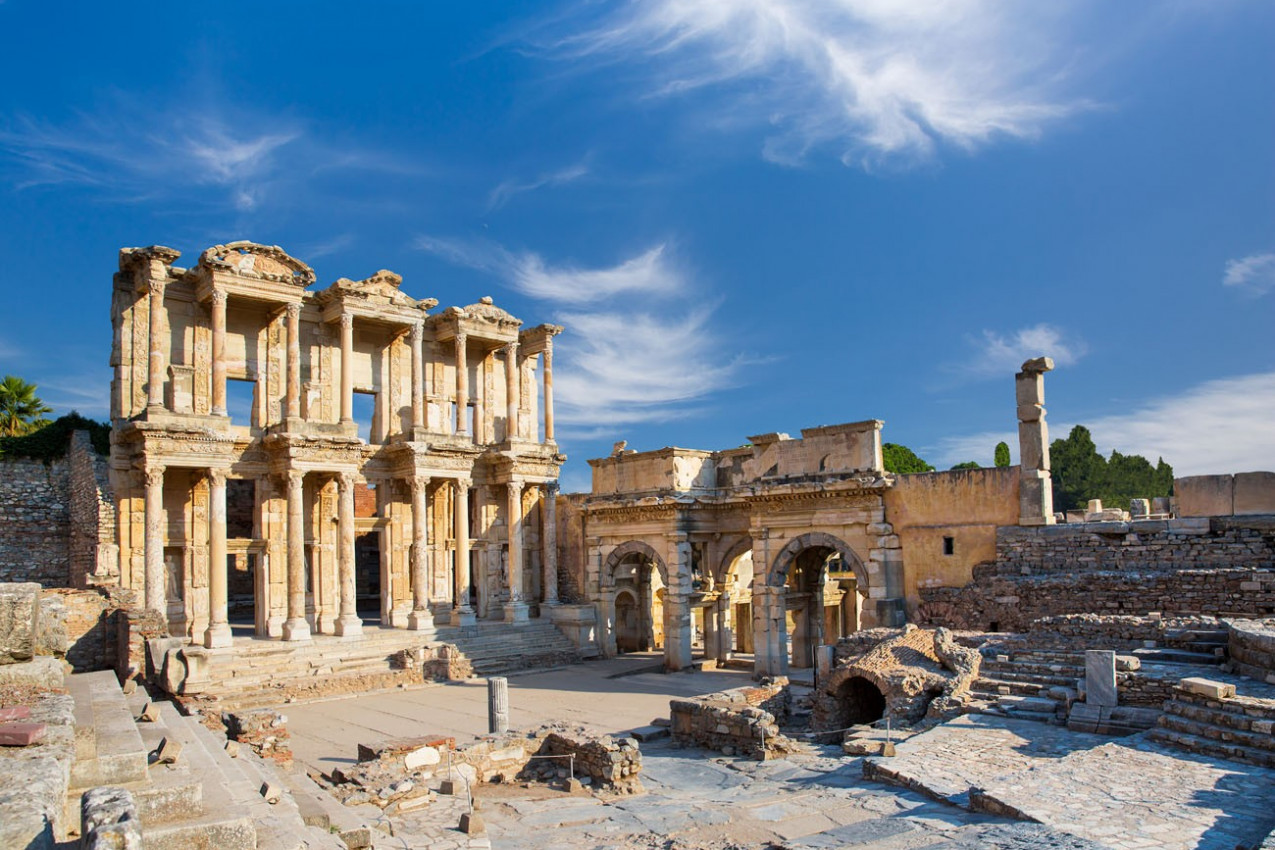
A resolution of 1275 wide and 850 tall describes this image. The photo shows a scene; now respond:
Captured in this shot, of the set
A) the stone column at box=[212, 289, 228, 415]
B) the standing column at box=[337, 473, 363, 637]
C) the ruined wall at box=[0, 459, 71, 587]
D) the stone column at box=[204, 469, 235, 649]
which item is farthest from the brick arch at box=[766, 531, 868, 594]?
the ruined wall at box=[0, 459, 71, 587]

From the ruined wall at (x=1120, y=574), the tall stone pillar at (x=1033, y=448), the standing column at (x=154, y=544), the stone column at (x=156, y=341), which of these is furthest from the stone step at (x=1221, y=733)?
the stone column at (x=156, y=341)

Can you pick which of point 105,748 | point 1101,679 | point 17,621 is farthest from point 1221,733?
point 17,621

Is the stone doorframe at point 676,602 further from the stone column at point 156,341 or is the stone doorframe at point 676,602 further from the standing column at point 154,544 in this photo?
the stone column at point 156,341

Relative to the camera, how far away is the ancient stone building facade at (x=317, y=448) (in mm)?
22875

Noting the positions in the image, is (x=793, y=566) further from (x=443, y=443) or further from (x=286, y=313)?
(x=286, y=313)

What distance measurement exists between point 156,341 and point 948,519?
1911 cm

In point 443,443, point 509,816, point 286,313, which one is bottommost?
point 509,816

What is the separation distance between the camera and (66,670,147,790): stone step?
7.82 metres

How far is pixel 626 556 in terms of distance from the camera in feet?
91.9

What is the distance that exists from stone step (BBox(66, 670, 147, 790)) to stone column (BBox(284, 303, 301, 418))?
1401cm

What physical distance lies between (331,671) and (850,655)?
11982mm

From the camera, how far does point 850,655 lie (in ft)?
61.1

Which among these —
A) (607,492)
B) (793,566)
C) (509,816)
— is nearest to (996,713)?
(509,816)

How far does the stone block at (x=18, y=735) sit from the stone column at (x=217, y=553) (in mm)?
16514
